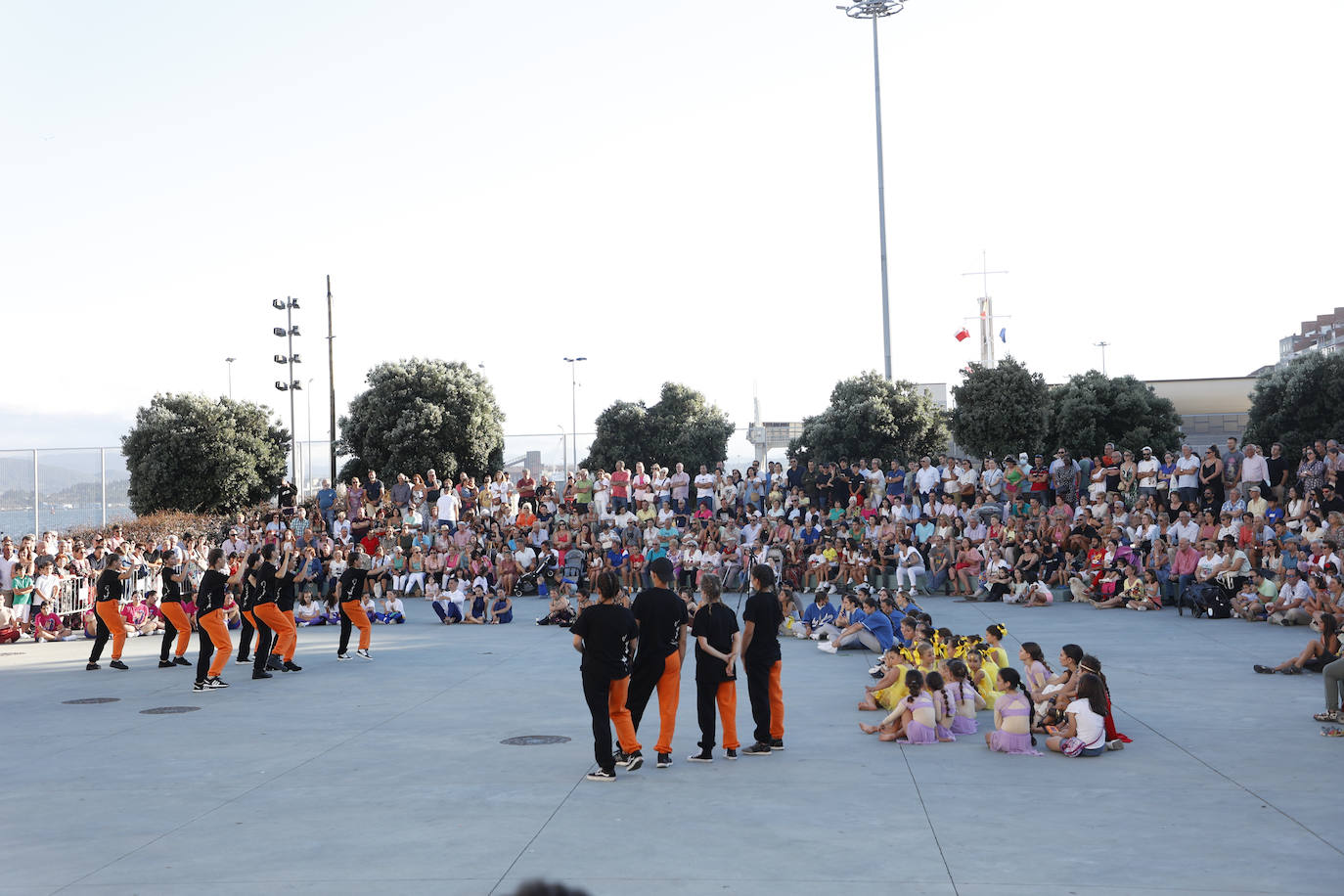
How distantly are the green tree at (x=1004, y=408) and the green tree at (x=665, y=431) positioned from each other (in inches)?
451

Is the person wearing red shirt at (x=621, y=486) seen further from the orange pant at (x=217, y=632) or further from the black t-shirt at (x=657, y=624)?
the black t-shirt at (x=657, y=624)

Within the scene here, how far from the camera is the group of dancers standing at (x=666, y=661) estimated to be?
7.97m

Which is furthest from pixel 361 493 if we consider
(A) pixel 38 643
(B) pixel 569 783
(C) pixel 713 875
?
(C) pixel 713 875

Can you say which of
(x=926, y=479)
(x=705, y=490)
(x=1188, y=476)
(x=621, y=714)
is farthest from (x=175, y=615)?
(x=1188, y=476)

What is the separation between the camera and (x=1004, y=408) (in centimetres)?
3167

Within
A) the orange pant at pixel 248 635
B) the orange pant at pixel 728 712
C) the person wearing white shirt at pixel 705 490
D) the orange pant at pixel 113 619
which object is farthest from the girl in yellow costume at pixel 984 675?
the person wearing white shirt at pixel 705 490

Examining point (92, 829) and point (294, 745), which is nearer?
point (92, 829)

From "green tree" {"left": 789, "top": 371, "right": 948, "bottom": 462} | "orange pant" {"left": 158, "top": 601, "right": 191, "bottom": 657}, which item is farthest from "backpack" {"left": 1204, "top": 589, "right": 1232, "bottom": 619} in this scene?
"green tree" {"left": 789, "top": 371, "right": 948, "bottom": 462}

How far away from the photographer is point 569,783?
788 cm

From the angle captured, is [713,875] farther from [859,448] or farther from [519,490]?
[859,448]

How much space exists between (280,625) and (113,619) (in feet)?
7.90

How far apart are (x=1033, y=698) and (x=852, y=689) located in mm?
2808

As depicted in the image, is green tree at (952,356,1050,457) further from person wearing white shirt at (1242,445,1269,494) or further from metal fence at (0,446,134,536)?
metal fence at (0,446,134,536)

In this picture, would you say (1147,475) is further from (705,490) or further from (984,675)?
(984,675)
